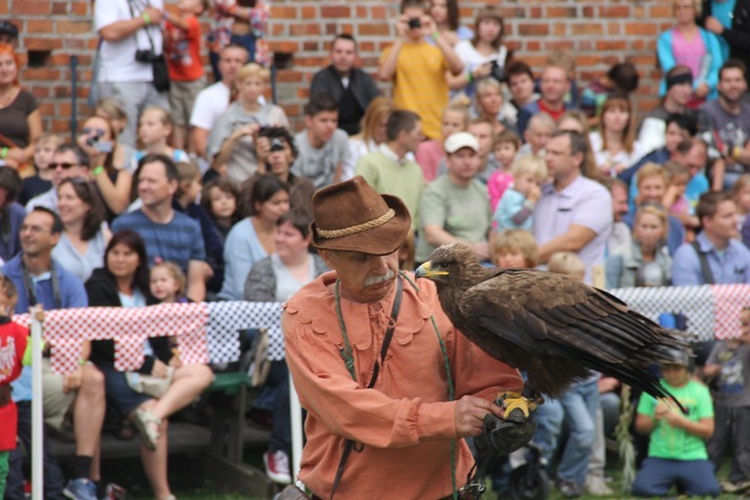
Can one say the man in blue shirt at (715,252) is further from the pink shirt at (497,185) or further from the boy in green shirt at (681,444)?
the pink shirt at (497,185)

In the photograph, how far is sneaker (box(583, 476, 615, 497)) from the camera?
7.96 metres

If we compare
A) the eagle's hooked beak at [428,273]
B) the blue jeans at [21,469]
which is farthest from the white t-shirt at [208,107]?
the eagle's hooked beak at [428,273]

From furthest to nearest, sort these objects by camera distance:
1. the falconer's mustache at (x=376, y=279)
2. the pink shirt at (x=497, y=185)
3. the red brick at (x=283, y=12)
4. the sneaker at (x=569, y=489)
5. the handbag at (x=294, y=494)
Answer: the red brick at (x=283, y=12), the pink shirt at (x=497, y=185), the sneaker at (x=569, y=489), the handbag at (x=294, y=494), the falconer's mustache at (x=376, y=279)

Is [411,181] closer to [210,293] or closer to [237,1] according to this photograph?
[210,293]

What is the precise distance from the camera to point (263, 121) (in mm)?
10195

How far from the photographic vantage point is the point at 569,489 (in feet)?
25.8

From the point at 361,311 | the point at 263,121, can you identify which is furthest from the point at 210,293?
the point at 361,311

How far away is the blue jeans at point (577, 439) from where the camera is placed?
7.86m

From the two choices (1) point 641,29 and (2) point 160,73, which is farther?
(1) point 641,29

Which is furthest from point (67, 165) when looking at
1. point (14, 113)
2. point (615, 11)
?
point (615, 11)

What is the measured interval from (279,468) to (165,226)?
5.74 ft

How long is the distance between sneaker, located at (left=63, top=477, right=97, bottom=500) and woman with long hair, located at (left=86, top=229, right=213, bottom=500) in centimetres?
35

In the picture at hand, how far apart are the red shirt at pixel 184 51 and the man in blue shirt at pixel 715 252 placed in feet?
13.9

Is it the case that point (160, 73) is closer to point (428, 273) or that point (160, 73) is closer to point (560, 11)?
point (560, 11)
